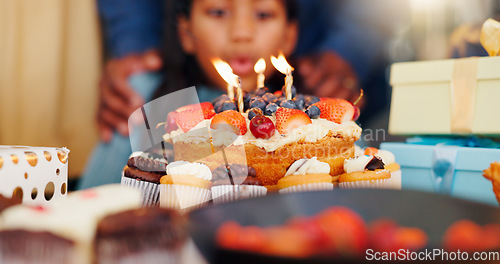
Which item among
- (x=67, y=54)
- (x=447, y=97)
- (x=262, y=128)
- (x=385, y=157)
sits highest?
(x=67, y=54)

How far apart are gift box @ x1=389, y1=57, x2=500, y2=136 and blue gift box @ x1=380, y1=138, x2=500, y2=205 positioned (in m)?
0.08

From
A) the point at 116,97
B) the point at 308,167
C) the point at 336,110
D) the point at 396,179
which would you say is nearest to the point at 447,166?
the point at 396,179

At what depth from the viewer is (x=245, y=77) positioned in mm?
2209

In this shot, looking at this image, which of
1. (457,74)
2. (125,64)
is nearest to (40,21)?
(125,64)

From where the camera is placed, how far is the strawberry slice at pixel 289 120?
1.24m

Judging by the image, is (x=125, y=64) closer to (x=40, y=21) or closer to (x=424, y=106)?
(x=40, y=21)

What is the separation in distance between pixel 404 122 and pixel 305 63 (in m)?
0.85

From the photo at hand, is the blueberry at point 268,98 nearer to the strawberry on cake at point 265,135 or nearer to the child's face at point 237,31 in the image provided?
the strawberry on cake at point 265,135

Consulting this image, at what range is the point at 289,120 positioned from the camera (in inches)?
49.1

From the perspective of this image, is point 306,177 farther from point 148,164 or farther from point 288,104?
point 148,164

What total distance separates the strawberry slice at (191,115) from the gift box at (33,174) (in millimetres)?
453

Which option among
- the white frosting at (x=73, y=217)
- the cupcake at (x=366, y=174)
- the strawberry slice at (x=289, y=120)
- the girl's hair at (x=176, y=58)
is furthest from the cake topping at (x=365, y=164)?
the girl's hair at (x=176, y=58)

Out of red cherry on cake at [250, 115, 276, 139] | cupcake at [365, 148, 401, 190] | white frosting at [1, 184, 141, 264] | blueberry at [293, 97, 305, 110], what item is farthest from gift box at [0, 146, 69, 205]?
cupcake at [365, 148, 401, 190]

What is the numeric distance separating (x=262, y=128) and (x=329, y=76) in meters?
1.21
